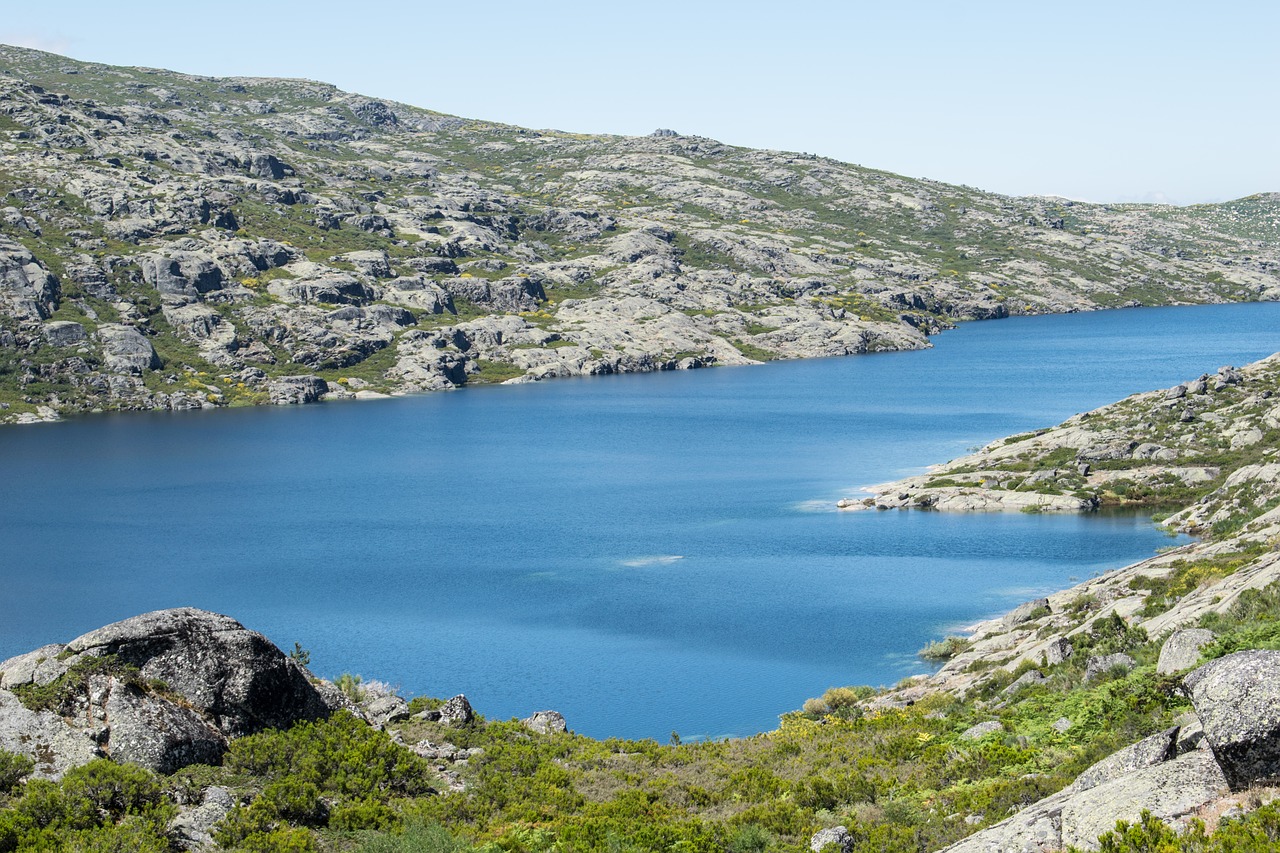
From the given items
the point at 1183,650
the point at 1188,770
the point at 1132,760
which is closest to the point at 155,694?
the point at 1132,760

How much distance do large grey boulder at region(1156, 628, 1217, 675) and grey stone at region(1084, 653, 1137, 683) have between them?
115 inches

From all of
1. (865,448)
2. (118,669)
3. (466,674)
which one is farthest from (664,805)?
(865,448)

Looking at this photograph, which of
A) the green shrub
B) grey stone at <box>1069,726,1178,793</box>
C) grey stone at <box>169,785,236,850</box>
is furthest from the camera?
the green shrub

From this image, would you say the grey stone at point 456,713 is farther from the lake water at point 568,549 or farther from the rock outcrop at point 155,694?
the lake water at point 568,549

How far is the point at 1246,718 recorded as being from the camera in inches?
554

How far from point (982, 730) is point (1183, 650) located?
5484mm

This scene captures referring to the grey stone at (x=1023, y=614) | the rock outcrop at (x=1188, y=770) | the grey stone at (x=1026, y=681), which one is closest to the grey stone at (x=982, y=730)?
the grey stone at (x=1026, y=681)

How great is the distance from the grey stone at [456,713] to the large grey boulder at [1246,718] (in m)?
22.8

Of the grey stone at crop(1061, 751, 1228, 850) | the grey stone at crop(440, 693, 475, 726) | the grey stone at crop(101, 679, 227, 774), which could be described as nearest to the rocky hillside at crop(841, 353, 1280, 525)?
the grey stone at crop(440, 693, 475, 726)

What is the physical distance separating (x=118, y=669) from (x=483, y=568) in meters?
60.7

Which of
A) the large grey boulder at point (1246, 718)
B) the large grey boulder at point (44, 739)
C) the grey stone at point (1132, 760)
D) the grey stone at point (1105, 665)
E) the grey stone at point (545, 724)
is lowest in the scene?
the grey stone at point (545, 724)

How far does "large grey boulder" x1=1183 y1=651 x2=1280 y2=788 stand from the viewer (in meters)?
14.0

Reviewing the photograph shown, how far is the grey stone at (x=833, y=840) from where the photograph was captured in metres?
20.8

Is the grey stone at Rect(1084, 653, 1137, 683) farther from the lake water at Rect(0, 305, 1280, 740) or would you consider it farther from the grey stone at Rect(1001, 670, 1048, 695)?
the lake water at Rect(0, 305, 1280, 740)
